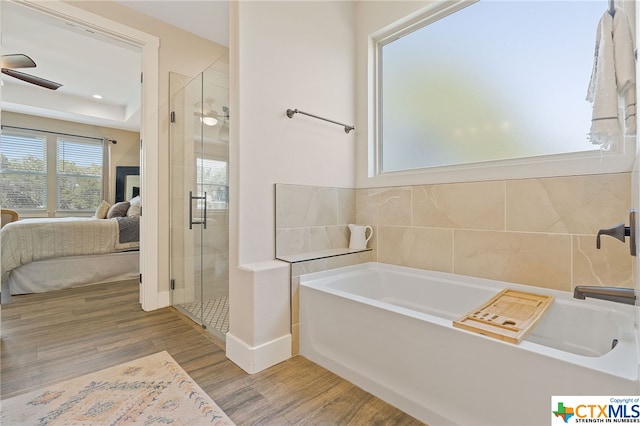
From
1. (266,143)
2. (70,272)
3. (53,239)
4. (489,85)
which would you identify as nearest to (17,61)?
(53,239)

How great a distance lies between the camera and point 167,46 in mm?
2742

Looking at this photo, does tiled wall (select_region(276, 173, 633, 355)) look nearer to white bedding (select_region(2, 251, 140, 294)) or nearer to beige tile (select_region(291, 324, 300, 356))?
beige tile (select_region(291, 324, 300, 356))

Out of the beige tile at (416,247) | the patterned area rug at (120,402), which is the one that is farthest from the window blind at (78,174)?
the beige tile at (416,247)

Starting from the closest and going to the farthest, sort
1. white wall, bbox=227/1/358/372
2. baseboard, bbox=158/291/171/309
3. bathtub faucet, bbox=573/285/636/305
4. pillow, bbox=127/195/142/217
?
bathtub faucet, bbox=573/285/636/305 < white wall, bbox=227/1/358/372 < baseboard, bbox=158/291/171/309 < pillow, bbox=127/195/142/217

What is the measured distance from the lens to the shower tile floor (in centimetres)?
220

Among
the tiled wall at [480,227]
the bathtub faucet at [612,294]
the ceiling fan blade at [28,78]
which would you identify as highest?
the ceiling fan blade at [28,78]

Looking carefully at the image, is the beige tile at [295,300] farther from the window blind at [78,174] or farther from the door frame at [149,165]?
the window blind at [78,174]

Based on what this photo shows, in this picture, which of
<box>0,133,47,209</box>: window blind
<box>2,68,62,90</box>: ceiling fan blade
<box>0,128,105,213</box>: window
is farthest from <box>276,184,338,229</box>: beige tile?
<box>0,133,47,209</box>: window blind

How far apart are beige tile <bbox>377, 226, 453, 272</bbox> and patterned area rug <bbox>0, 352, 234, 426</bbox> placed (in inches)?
58.5

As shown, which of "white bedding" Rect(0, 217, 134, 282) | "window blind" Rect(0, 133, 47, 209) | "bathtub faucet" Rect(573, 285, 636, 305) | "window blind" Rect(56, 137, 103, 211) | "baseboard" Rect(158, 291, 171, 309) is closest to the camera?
"bathtub faucet" Rect(573, 285, 636, 305)

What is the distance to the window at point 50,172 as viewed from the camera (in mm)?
5121

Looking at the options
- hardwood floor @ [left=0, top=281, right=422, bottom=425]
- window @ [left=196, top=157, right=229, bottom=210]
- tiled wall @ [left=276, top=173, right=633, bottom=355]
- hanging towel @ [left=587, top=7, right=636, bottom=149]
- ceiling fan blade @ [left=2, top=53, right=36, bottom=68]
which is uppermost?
ceiling fan blade @ [left=2, top=53, right=36, bottom=68]

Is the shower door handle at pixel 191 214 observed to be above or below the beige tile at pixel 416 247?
above

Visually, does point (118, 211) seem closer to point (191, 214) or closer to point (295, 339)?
point (191, 214)
